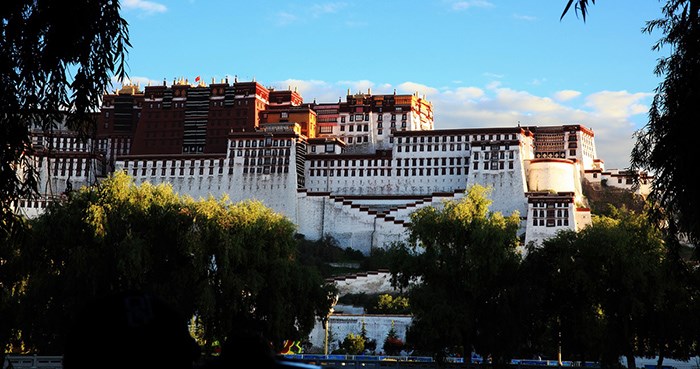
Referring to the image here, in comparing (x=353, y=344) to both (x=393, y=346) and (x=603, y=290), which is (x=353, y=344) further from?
(x=603, y=290)

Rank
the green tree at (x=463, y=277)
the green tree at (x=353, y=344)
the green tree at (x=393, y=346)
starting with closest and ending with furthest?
the green tree at (x=463, y=277) → the green tree at (x=353, y=344) → the green tree at (x=393, y=346)

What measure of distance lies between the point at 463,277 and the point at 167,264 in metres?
13.0

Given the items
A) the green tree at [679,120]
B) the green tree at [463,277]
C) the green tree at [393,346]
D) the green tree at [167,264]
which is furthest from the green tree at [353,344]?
the green tree at [679,120]

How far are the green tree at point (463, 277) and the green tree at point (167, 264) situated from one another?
4.62 meters

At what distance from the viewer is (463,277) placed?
145ft

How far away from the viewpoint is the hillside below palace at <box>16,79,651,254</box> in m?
108

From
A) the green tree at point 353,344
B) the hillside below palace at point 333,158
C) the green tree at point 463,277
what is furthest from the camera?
the hillside below palace at point 333,158

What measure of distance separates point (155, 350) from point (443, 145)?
367 ft

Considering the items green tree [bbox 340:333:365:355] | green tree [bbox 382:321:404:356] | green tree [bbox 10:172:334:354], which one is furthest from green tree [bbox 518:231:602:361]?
green tree [bbox 340:333:365:355]

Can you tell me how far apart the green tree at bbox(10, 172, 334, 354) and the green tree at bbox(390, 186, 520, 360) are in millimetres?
4616

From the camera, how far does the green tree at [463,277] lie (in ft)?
141

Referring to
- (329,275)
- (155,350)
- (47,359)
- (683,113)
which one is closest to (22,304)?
(47,359)

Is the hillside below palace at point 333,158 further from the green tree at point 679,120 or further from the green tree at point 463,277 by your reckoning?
the green tree at point 679,120

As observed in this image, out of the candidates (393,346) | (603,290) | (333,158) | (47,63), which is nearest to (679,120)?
(47,63)
